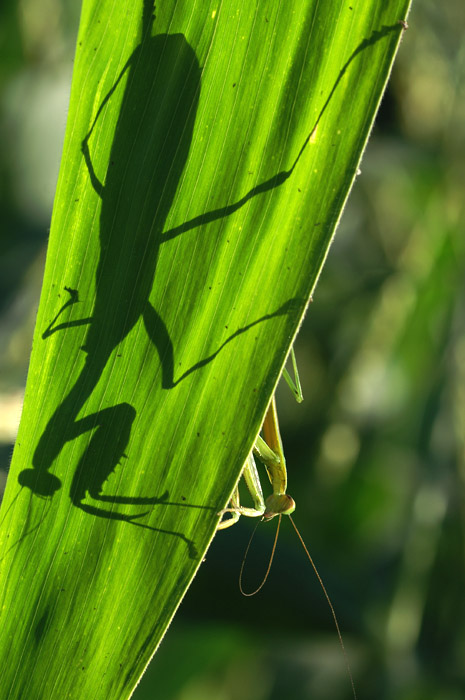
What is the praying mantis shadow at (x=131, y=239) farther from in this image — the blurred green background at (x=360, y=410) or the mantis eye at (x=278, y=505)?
the blurred green background at (x=360, y=410)

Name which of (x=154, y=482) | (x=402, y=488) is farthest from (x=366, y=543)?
(x=154, y=482)

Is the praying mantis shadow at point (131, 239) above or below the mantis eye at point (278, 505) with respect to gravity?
above

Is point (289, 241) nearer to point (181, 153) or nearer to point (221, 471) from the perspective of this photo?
point (181, 153)

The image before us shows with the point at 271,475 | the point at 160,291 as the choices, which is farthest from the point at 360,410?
the point at 160,291

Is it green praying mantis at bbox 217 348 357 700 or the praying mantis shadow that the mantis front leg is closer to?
green praying mantis at bbox 217 348 357 700

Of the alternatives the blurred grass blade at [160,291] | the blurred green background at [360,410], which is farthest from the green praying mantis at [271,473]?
the blurred green background at [360,410]

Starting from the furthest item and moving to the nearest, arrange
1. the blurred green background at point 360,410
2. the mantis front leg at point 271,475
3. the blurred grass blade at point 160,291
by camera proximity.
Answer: the blurred green background at point 360,410 < the mantis front leg at point 271,475 < the blurred grass blade at point 160,291
